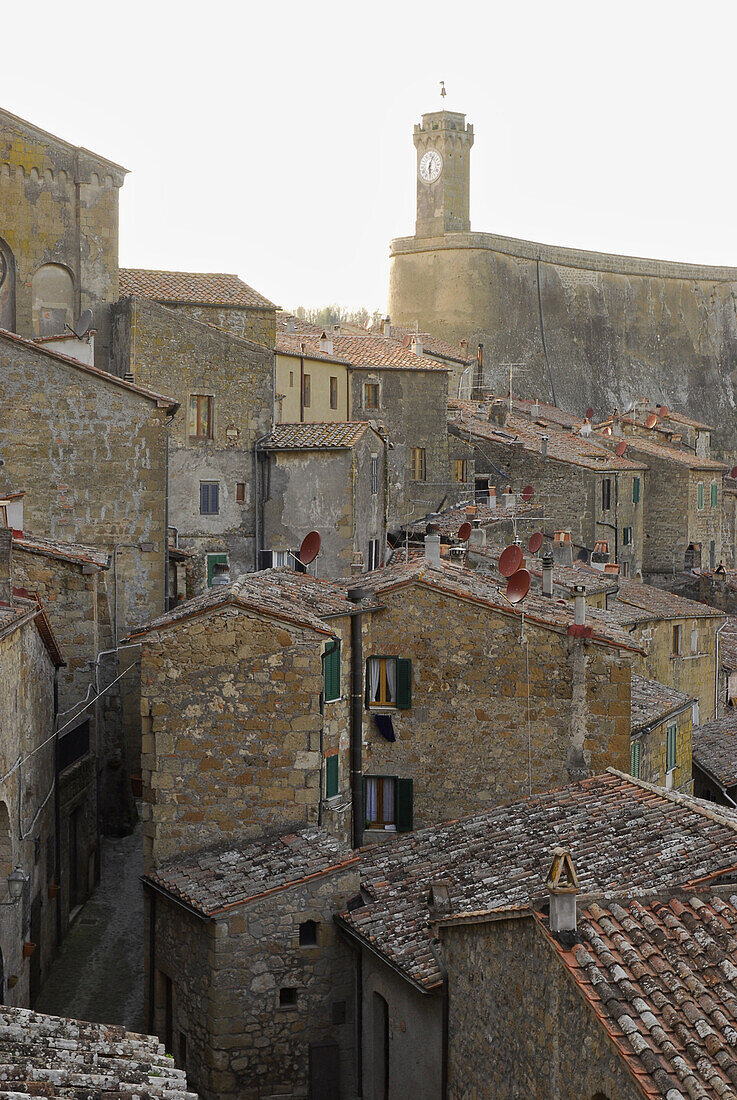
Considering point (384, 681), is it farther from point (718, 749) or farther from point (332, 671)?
point (718, 749)

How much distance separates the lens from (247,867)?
1664 centimetres

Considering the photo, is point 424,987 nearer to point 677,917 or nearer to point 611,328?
point 677,917

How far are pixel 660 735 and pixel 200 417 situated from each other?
1357 cm

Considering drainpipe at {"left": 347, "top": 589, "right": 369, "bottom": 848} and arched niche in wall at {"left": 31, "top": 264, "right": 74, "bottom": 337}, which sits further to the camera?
arched niche in wall at {"left": 31, "top": 264, "right": 74, "bottom": 337}

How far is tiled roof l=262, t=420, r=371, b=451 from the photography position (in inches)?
1246

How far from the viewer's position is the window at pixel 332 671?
1785 cm

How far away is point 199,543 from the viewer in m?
31.8

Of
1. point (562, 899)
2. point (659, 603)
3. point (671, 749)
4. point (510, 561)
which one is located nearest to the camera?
point (562, 899)

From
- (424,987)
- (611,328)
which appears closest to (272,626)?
(424,987)

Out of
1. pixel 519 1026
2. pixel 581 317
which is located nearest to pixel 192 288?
pixel 519 1026

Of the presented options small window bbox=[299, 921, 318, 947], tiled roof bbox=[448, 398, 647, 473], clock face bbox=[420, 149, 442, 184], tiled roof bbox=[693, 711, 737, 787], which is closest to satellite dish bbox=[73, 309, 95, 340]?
tiled roof bbox=[693, 711, 737, 787]

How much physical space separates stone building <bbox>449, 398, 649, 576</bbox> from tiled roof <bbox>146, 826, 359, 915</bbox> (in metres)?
24.6

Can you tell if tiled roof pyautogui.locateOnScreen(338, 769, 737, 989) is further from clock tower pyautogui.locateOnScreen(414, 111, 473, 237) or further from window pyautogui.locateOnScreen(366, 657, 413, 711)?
clock tower pyautogui.locateOnScreen(414, 111, 473, 237)

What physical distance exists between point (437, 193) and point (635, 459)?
81.4 feet
